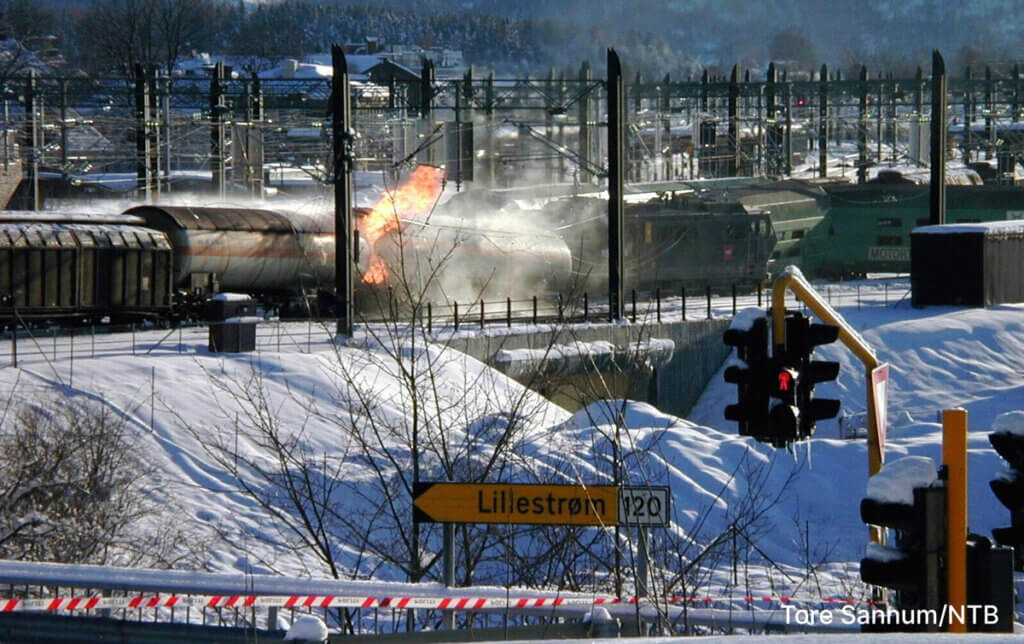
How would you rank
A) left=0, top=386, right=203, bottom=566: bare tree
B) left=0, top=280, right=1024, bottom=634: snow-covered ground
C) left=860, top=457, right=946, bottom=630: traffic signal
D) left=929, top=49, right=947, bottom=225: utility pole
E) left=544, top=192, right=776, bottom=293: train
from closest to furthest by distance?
left=860, top=457, right=946, bottom=630: traffic signal → left=0, top=386, right=203, bottom=566: bare tree → left=0, top=280, right=1024, bottom=634: snow-covered ground → left=929, top=49, right=947, bottom=225: utility pole → left=544, top=192, right=776, bottom=293: train

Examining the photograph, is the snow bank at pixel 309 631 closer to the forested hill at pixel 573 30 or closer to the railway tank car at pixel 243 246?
the railway tank car at pixel 243 246

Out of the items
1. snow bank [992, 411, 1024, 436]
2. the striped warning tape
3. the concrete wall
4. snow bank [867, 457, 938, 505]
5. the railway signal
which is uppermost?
snow bank [992, 411, 1024, 436]

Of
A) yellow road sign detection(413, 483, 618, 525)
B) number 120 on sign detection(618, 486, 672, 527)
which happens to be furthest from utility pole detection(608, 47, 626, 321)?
yellow road sign detection(413, 483, 618, 525)

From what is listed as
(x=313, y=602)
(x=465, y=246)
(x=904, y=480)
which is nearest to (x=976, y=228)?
(x=465, y=246)

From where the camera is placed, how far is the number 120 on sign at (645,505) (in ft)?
36.2

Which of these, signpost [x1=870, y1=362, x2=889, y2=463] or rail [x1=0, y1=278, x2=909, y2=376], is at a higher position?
signpost [x1=870, y1=362, x2=889, y2=463]

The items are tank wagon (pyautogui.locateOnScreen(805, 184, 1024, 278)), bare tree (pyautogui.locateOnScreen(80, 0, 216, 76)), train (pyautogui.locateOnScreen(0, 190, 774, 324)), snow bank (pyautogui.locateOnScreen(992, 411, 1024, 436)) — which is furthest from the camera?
bare tree (pyautogui.locateOnScreen(80, 0, 216, 76))

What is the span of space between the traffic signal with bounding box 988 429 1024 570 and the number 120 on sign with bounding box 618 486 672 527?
2.56 meters

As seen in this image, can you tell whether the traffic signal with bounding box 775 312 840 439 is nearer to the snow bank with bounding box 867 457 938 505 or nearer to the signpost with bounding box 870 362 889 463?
the signpost with bounding box 870 362 889 463

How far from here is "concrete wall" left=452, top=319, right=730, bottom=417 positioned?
35844 millimetres

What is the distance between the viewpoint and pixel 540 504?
10.8 meters

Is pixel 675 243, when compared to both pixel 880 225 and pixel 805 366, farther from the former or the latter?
pixel 805 366

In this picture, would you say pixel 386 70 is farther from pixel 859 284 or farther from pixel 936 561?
pixel 936 561

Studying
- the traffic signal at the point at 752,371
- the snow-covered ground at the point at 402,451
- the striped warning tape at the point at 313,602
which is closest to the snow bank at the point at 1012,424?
the striped warning tape at the point at 313,602
